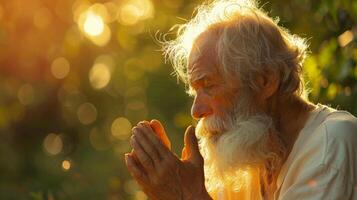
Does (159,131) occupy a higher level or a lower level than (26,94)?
lower

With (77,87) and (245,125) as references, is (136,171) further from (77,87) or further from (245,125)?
(77,87)

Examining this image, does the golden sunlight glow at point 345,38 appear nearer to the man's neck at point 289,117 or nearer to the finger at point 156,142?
the man's neck at point 289,117

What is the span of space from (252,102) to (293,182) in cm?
35

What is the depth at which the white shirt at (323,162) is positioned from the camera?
3.48 meters

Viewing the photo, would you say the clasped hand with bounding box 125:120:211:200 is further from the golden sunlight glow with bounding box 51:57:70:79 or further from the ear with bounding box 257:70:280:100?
the golden sunlight glow with bounding box 51:57:70:79

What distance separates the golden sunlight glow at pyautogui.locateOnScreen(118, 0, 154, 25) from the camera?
11.0 meters

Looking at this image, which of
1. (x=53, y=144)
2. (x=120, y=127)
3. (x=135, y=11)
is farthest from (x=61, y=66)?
(x=135, y=11)

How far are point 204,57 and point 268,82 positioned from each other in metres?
0.26

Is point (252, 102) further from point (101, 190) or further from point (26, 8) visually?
point (26, 8)

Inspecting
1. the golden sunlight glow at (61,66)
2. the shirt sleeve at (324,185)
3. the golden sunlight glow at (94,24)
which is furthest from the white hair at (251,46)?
the golden sunlight glow at (61,66)


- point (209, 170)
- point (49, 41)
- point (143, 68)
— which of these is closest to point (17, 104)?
point (49, 41)

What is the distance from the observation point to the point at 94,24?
13.5 metres

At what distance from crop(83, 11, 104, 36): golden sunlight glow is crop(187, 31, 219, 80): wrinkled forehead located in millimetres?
9076

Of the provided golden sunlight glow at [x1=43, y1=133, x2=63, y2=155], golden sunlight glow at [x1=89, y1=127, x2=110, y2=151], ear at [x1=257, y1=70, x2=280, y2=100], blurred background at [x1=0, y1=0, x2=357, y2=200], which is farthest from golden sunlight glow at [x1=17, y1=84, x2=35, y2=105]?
ear at [x1=257, y1=70, x2=280, y2=100]
